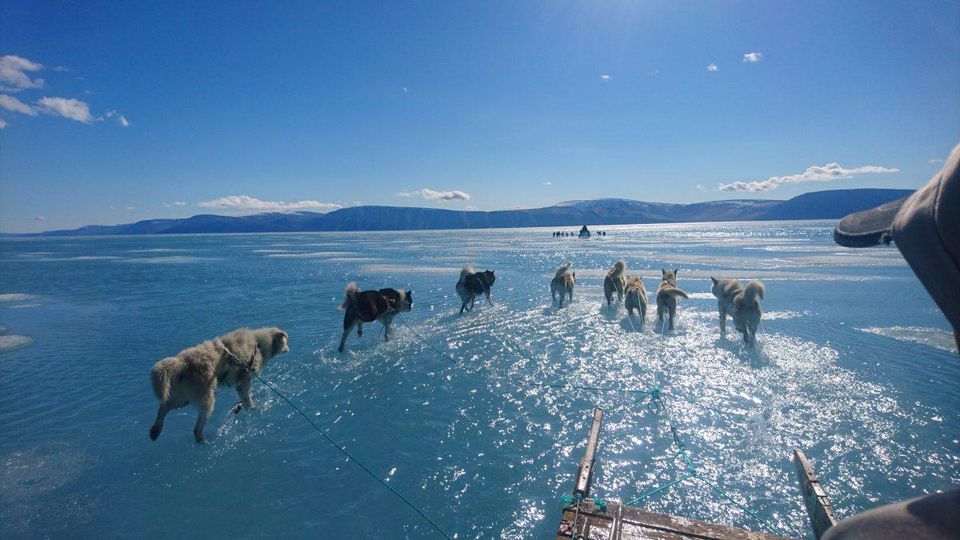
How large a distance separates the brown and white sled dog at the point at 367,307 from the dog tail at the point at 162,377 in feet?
14.6

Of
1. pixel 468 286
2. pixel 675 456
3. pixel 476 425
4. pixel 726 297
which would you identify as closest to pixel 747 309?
pixel 726 297

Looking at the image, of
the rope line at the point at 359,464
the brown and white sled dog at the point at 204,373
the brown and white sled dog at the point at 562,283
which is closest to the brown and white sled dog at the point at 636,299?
the brown and white sled dog at the point at 562,283

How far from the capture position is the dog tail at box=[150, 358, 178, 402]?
504 cm

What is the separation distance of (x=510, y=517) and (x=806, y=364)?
6966mm

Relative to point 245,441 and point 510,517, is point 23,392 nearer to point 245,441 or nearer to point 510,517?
point 245,441

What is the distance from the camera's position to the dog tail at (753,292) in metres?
8.64

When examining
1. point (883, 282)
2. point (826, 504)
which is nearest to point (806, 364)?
point (826, 504)

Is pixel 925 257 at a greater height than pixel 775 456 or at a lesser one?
greater

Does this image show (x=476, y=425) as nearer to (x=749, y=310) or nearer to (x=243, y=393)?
(x=243, y=393)

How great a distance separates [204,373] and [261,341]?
159 centimetres

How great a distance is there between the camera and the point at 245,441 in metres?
5.77

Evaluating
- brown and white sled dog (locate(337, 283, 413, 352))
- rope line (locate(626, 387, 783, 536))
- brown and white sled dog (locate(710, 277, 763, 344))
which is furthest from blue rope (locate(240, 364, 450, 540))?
brown and white sled dog (locate(710, 277, 763, 344))

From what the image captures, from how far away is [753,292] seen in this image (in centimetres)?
869

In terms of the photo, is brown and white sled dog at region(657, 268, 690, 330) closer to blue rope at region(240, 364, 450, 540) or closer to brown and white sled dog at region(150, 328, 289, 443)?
blue rope at region(240, 364, 450, 540)
